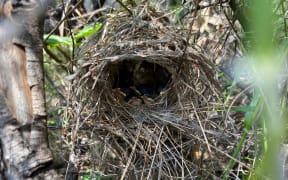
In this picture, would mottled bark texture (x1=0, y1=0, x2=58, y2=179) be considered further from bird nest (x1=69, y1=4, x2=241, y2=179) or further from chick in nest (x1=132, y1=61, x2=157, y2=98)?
chick in nest (x1=132, y1=61, x2=157, y2=98)

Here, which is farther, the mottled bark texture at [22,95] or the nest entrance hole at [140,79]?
the nest entrance hole at [140,79]

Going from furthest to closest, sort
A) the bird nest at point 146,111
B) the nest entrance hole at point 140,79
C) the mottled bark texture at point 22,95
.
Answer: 1. the nest entrance hole at point 140,79
2. the bird nest at point 146,111
3. the mottled bark texture at point 22,95

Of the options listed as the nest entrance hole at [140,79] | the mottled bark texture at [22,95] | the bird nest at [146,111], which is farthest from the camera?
the nest entrance hole at [140,79]

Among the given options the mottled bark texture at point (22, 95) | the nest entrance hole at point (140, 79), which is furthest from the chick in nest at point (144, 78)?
the mottled bark texture at point (22, 95)

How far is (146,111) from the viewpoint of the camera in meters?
1.10

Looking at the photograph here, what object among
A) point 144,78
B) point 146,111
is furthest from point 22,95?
point 144,78

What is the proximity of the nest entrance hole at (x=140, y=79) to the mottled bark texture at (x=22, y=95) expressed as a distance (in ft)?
1.34

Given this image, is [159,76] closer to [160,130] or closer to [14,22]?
[160,130]

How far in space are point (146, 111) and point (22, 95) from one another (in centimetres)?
38

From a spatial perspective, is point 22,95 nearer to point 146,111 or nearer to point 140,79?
point 146,111

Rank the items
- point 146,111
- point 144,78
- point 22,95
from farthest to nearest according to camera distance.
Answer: point 144,78, point 146,111, point 22,95

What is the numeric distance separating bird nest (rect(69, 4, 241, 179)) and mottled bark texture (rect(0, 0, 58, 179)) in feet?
0.46

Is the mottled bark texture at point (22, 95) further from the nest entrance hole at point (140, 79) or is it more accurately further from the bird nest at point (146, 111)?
the nest entrance hole at point (140, 79)

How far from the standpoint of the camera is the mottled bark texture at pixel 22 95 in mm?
806
